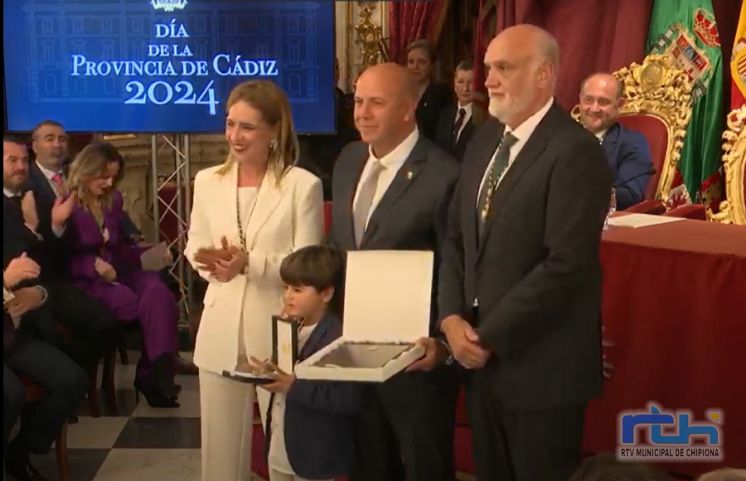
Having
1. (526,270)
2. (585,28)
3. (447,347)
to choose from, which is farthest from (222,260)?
(585,28)

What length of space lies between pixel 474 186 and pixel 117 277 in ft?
5.03

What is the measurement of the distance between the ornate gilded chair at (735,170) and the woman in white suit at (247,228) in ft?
6.23

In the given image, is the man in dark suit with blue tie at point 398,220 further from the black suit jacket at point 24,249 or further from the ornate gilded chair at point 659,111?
the ornate gilded chair at point 659,111

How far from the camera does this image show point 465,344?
1.92 meters

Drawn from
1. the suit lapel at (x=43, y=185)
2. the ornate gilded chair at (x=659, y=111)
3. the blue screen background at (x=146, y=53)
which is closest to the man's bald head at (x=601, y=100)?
the ornate gilded chair at (x=659, y=111)

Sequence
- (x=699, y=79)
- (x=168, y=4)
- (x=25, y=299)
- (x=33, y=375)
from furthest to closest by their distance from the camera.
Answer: (x=699, y=79), (x=33, y=375), (x=168, y=4), (x=25, y=299)

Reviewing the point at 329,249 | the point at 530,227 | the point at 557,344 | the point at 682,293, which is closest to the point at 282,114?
the point at 329,249

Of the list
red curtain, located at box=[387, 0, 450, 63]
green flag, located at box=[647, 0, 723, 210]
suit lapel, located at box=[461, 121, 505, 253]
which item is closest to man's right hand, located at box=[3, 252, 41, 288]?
suit lapel, located at box=[461, 121, 505, 253]

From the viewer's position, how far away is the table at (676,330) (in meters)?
2.50

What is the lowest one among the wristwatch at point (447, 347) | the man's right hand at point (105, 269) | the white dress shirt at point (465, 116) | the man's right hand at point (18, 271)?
the wristwatch at point (447, 347)

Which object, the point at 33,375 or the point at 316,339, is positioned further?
the point at 33,375

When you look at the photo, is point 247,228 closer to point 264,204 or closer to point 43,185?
point 264,204

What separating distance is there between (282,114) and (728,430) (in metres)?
1.29

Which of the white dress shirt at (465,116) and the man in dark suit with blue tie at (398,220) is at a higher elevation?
the white dress shirt at (465,116)
